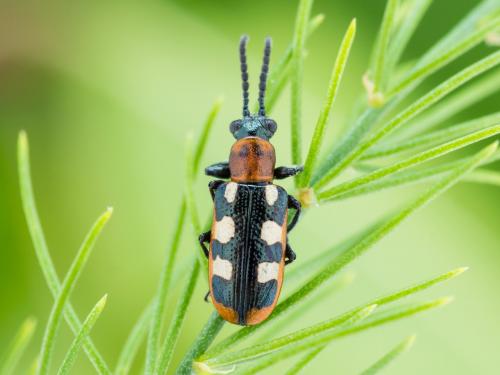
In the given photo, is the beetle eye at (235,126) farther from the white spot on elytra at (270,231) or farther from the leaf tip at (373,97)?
the leaf tip at (373,97)

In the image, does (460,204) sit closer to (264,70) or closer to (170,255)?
(264,70)

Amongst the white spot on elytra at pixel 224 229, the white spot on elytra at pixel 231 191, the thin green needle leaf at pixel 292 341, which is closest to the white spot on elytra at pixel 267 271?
the white spot on elytra at pixel 224 229

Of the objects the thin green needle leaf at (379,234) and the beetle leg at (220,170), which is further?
the beetle leg at (220,170)

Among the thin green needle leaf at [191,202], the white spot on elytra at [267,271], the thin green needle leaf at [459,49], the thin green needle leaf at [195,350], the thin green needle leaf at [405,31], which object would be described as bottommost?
the thin green needle leaf at [195,350]

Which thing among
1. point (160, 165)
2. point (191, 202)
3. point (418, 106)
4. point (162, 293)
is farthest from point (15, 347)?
point (160, 165)

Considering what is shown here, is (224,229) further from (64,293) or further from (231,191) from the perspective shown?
(64,293)

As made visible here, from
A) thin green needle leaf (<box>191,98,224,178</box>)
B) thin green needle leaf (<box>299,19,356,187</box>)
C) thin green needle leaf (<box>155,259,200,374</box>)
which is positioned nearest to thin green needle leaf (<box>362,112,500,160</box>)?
thin green needle leaf (<box>299,19,356,187</box>)

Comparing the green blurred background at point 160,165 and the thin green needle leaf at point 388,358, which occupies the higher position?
the green blurred background at point 160,165
